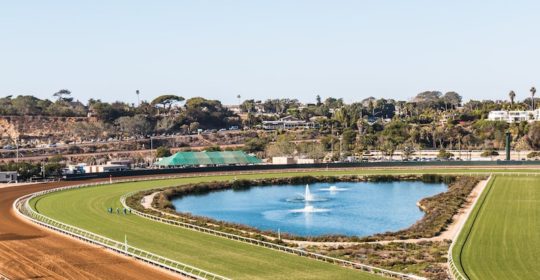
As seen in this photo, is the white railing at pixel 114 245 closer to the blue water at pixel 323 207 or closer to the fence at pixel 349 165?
the blue water at pixel 323 207

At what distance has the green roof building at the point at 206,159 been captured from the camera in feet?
445

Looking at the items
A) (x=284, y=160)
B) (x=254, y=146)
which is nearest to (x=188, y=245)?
(x=284, y=160)

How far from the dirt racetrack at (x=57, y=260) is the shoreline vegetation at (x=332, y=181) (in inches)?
454

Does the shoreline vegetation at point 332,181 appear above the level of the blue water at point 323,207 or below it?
above

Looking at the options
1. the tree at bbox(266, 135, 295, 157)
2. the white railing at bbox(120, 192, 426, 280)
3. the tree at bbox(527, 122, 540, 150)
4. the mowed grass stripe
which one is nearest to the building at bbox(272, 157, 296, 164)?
the tree at bbox(266, 135, 295, 157)

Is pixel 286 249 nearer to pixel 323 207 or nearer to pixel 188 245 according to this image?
pixel 188 245

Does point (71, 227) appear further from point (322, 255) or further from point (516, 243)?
point (516, 243)

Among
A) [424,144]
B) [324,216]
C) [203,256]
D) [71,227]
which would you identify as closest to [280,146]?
[424,144]

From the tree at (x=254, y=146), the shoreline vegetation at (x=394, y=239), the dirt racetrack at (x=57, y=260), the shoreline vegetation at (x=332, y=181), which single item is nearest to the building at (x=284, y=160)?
the shoreline vegetation at (x=332, y=181)

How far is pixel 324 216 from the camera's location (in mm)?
73000

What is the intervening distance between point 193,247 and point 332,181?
221 feet

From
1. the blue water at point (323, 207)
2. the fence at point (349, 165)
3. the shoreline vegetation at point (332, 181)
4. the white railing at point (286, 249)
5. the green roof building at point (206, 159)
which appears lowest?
the blue water at point (323, 207)

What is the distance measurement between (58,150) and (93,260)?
13061cm

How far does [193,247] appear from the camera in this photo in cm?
4822
